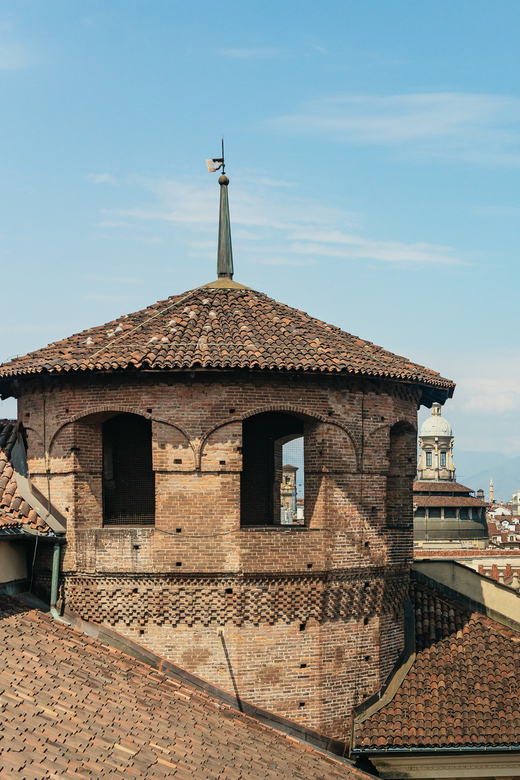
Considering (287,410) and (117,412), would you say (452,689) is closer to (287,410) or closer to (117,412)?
(287,410)

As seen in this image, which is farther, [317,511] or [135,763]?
[317,511]

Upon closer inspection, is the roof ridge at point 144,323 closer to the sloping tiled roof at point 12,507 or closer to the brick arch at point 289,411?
the brick arch at point 289,411

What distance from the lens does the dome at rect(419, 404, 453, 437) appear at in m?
70.1

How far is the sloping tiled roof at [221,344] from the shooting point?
1588 cm

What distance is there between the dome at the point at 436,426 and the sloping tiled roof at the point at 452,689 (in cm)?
5163

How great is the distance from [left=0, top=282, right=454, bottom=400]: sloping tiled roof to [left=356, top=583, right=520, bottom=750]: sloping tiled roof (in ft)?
13.3

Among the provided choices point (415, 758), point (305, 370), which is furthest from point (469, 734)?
point (305, 370)

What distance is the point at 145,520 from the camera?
18594 mm

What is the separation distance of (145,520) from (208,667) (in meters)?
3.43

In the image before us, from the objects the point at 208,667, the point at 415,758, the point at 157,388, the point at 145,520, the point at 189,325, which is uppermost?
the point at 189,325

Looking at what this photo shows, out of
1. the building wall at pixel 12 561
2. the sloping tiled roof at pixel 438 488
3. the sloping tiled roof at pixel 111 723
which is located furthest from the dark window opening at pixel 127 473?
the sloping tiled roof at pixel 438 488

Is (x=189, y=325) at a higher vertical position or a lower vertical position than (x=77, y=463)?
higher

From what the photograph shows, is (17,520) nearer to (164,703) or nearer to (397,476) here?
(164,703)

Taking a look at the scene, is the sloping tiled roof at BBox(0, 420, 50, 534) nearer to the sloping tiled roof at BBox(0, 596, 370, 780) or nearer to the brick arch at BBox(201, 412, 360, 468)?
the sloping tiled roof at BBox(0, 596, 370, 780)
